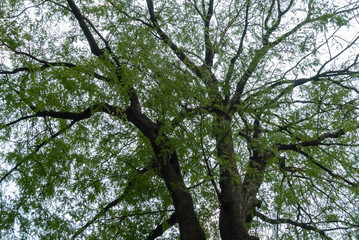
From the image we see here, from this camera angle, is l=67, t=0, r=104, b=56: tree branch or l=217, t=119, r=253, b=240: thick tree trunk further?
l=67, t=0, r=104, b=56: tree branch

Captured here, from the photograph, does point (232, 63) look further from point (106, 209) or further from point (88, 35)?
point (106, 209)

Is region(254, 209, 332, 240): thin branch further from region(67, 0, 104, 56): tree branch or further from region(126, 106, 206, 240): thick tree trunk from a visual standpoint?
region(67, 0, 104, 56): tree branch

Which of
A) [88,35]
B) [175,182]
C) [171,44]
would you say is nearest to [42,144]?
[88,35]

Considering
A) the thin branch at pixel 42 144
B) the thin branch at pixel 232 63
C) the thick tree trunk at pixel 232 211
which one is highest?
the thin branch at pixel 232 63

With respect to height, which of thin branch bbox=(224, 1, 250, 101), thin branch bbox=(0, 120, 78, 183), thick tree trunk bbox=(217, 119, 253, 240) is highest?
thin branch bbox=(224, 1, 250, 101)

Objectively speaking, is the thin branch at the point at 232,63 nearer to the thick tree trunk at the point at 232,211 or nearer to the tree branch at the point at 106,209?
the thick tree trunk at the point at 232,211

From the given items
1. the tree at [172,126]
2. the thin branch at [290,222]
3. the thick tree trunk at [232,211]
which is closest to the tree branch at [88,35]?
the tree at [172,126]

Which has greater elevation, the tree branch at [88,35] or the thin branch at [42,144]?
the tree branch at [88,35]

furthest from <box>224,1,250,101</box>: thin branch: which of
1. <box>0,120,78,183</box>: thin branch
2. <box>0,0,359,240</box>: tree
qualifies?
<box>0,120,78,183</box>: thin branch

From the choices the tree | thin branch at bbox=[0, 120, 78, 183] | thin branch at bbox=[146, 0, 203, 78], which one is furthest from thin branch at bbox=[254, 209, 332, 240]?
thin branch at bbox=[0, 120, 78, 183]

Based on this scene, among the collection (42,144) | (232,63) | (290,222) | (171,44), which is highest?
(171,44)

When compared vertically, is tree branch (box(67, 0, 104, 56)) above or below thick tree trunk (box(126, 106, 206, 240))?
above

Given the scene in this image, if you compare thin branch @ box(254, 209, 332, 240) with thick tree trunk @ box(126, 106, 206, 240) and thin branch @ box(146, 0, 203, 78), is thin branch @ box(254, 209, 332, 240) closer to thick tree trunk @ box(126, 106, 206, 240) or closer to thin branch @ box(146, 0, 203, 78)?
thick tree trunk @ box(126, 106, 206, 240)

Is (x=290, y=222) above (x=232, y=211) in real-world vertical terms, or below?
above
